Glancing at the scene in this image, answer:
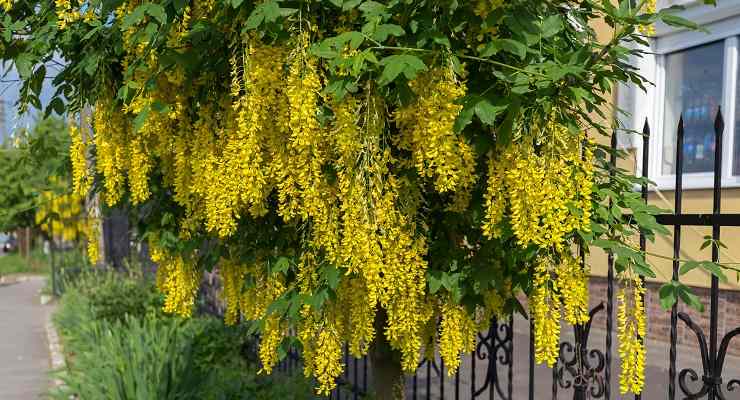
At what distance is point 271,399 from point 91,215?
2.04 metres

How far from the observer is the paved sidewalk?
6.82 m

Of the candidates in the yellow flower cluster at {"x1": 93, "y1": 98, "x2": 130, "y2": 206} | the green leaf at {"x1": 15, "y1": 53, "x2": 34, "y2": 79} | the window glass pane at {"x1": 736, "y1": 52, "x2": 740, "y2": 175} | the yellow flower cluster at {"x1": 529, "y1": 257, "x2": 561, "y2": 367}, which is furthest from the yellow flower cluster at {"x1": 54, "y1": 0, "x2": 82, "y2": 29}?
the window glass pane at {"x1": 736, "y1": 52, "x2": 740, "y2": 175}

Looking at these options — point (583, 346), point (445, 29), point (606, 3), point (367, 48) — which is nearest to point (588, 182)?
point (606, 3)

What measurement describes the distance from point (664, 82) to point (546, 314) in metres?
6.74

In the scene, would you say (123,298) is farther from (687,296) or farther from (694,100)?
(687,296)

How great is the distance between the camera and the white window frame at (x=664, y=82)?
22.6ft

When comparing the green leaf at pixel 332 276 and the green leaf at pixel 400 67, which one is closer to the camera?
the green leaf at pixel 400 67

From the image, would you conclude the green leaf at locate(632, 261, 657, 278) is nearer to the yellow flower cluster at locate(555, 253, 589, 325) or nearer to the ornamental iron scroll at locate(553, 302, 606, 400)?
the yellow flower cluster at locate(555, 253, 589, 325)

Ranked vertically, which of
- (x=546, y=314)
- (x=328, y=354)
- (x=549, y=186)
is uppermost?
(x=549, y=186)

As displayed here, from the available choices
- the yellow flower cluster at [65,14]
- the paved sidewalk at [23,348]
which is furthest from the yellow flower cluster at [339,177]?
the paved sidewalk at [23,348]

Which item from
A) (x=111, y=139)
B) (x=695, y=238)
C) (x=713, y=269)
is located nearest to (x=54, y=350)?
(x=111, y=139)

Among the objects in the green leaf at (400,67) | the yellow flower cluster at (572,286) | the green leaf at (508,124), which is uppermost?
the green leaf at (400,67)

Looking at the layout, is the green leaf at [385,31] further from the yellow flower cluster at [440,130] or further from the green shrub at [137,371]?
the green shrub at [137,371]

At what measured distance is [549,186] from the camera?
1.85 m
